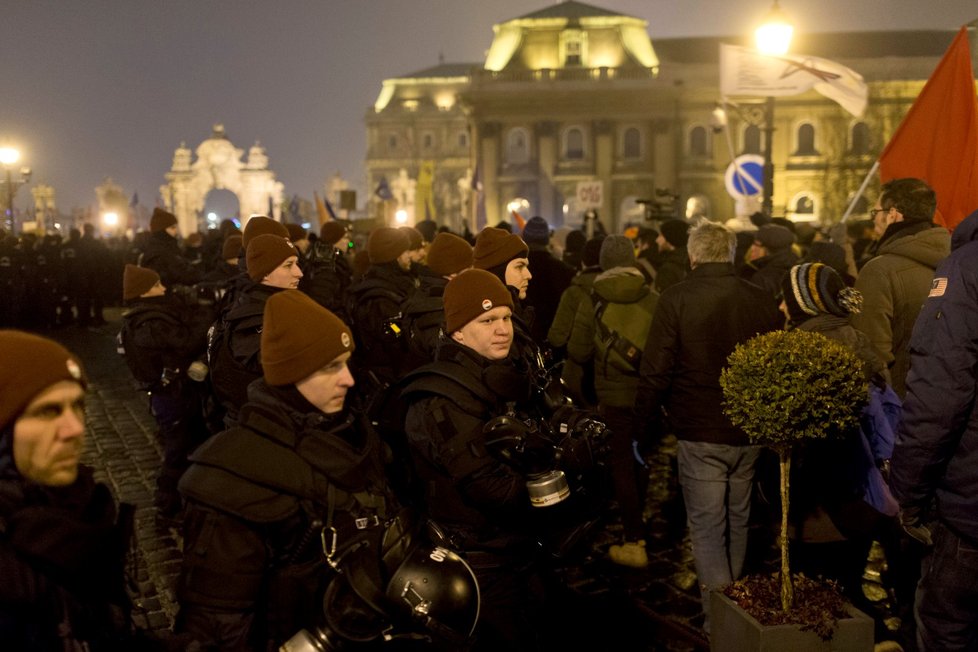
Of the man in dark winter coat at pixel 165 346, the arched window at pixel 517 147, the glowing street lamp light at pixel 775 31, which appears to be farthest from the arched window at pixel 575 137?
the man in dark winter coat at pixel 165 346

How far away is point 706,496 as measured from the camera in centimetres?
458

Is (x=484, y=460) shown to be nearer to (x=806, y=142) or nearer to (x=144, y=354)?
(x=144, y=354)

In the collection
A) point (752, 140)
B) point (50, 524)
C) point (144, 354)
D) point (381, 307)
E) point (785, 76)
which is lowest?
point (144, 354)

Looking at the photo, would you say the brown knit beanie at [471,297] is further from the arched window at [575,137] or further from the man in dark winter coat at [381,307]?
the arched window at [575,137]

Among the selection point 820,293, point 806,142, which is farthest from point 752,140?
point 820,293

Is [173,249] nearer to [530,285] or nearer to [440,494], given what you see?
[530,285]

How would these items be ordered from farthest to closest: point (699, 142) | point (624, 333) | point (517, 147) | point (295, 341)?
point (517, 147), point (699, 142), point (624, 333), point (295, 341)

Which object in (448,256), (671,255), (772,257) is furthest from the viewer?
(671,255)

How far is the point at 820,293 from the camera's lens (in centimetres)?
460

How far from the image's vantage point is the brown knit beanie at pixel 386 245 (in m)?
7.18

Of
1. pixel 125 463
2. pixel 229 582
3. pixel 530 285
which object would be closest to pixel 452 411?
pixel 229 582

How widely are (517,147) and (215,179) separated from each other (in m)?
41.2

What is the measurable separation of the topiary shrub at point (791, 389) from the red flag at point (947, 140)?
3311 mm

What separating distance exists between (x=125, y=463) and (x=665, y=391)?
5938 millimetres
